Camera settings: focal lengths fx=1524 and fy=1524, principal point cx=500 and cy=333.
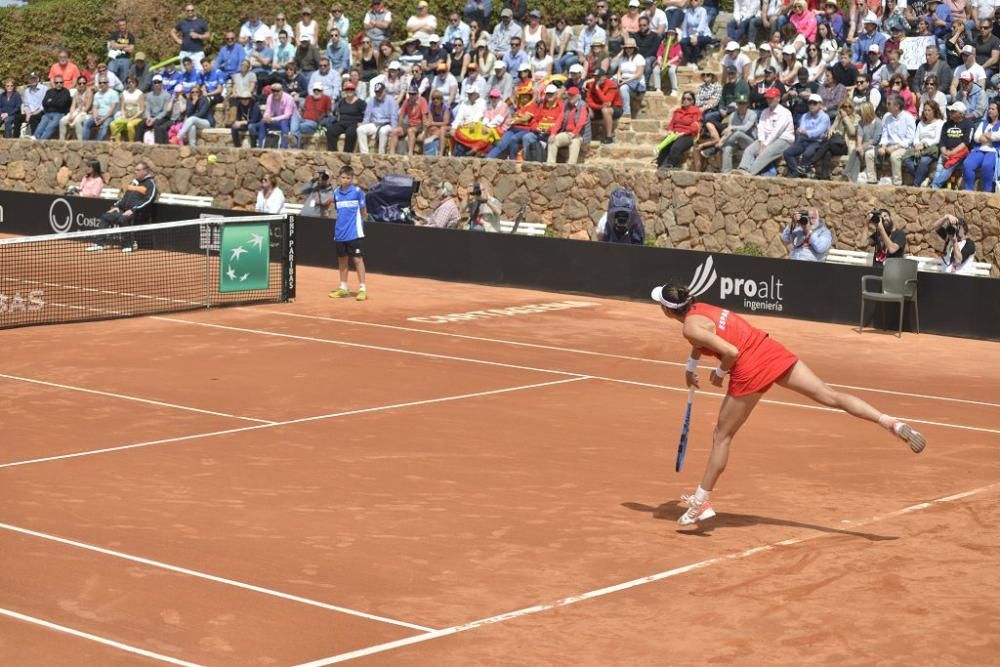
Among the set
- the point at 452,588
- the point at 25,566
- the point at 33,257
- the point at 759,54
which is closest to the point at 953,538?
the point at 452,588

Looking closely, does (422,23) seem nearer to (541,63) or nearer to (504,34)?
(504,34)

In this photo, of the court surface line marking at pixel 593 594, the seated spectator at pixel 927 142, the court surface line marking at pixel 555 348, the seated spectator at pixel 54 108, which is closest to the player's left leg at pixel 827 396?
the court surface line marking at pixel 593 594

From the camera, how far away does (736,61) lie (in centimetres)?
2722

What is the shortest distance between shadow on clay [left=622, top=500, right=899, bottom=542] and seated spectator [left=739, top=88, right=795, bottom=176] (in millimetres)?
14670

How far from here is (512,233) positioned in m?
26.4


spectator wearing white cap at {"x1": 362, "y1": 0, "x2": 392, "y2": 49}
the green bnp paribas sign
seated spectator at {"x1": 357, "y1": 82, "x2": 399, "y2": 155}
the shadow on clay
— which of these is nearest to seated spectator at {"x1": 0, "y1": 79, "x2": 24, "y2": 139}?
spectator wearing white cap at {"x1": 362, "y1": 0, "x2": 392, "y2": 49}

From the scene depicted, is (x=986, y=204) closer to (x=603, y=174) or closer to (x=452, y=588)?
(x=603, y=174)

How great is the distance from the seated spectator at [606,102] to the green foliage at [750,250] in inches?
172

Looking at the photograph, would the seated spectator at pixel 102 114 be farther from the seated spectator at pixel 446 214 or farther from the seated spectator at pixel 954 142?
the seated spectator at pixel 954 142

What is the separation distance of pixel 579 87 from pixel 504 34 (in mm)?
3201

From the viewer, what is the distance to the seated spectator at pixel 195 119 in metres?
33.0

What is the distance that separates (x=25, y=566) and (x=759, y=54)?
20593 millimetres

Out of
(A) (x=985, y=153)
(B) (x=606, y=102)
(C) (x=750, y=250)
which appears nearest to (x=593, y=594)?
(A) (x=985, y=153)

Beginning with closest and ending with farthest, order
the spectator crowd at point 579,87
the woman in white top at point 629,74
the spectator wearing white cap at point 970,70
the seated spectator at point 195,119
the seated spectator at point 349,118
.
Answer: the spectator wearing white cap at point 970,70, the spectator crowd at point 579,87, the woman in white top at point 629,74, the seated spectator at point 349,118, the seated spectator at point 195,119
